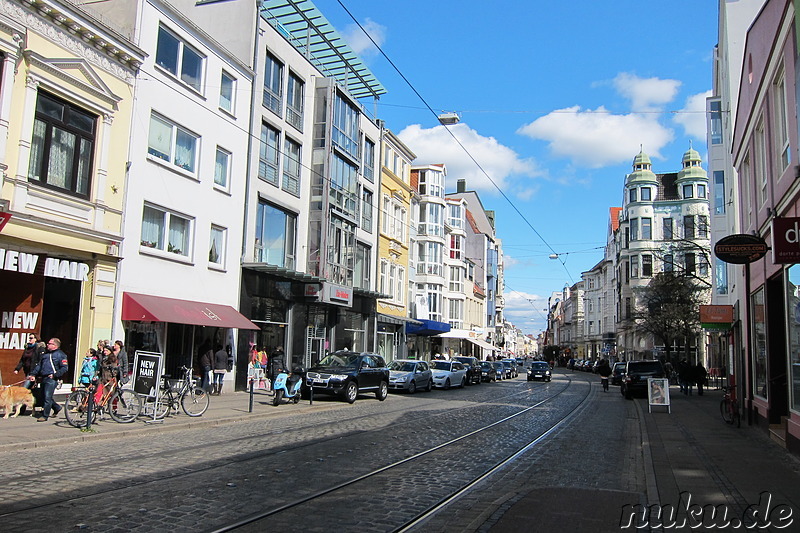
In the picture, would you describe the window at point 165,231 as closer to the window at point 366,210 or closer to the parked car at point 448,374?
the window at point 366,210

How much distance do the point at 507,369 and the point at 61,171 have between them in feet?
142

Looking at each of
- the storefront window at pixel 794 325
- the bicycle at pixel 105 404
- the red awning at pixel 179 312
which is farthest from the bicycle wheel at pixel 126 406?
the storefront window at pixel 794 325

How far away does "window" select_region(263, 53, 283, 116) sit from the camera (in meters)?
26.6

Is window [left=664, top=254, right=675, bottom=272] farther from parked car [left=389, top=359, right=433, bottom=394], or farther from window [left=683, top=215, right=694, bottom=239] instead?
parked car [left=389, top=359, right=433, bottom=394]

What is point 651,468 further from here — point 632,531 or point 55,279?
point 55,279

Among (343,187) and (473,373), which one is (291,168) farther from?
(473,373)

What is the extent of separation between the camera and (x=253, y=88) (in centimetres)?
2559

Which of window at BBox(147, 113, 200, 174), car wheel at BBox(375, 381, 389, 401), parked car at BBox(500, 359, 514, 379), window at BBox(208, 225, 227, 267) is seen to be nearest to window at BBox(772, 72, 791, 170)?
car wheel at BBox(375, 381, 389, 401)

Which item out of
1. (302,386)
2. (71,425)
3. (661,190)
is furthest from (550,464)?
(661,190)

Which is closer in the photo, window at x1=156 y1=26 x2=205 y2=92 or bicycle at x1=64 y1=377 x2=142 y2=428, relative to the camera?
bicycle at x1=64 y1=377 x2=142 y2=428

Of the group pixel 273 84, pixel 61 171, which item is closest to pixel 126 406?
pixel 61 171

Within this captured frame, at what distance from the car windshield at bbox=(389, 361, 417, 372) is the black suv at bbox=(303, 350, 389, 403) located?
13.9 feet

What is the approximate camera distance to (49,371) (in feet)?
44.9
